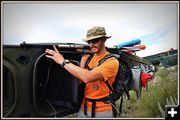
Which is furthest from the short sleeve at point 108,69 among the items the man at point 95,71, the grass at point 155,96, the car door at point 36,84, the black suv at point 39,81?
the grass at point 155,96

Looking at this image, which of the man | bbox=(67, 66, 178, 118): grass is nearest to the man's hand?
the man

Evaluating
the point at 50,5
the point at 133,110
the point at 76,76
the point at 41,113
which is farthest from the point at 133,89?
the point at 50,5

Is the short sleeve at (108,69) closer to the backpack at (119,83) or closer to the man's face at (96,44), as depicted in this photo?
the backpack at (119,83)

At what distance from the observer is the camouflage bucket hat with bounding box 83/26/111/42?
3.53 metres

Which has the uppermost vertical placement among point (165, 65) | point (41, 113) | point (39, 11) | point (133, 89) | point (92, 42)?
point (39, 11)

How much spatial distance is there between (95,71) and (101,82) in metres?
0.13

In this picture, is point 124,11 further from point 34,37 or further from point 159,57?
point 34,37

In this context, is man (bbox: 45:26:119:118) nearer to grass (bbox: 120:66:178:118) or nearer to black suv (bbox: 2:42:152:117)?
black suv (bbox: 2:42:152:117)

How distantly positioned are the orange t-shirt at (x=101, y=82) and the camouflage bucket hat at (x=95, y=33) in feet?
0.65

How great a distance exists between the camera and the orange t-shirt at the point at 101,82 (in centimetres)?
346

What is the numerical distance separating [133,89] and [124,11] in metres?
0.85

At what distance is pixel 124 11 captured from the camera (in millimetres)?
3662

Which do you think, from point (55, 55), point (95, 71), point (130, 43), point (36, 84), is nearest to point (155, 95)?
point (130, 43)

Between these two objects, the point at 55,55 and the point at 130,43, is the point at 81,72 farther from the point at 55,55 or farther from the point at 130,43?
the point at 130,43
